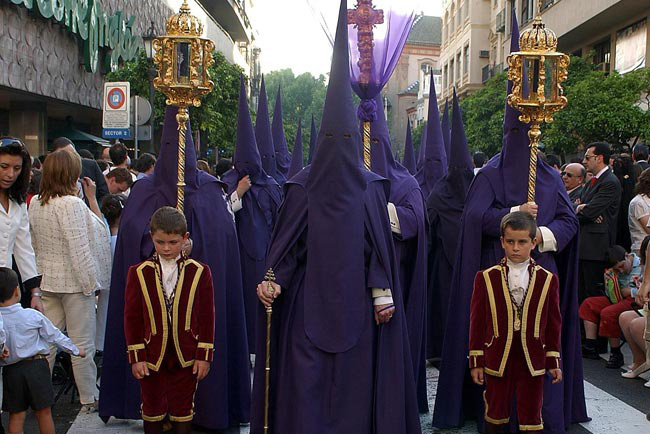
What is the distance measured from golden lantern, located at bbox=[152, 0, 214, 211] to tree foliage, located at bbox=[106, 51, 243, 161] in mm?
11684

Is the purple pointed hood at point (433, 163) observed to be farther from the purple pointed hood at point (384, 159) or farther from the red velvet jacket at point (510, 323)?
the red velvet jacket at point (510, 323)

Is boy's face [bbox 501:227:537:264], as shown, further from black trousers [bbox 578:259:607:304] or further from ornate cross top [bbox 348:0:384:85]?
black trousers [bbox 578:259:607:304]

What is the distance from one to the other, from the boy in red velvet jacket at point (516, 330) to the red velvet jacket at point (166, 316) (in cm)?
173

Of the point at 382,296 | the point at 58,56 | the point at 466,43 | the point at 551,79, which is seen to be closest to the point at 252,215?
the point at 551,79

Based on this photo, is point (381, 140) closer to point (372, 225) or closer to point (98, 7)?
point (372, 225)

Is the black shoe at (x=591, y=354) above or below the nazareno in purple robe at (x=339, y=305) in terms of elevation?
below

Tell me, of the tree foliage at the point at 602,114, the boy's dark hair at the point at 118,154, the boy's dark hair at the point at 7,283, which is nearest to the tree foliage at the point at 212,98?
the boy's dark hair at the point at 118,154

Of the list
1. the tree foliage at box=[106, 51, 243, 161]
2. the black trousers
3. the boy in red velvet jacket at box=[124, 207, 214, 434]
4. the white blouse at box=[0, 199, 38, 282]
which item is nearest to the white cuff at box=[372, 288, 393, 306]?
the boy in red velvet jacket at box=[124, 207, 214, 434]

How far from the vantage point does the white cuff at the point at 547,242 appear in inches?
239

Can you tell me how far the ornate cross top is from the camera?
Answer: 6.68 metres

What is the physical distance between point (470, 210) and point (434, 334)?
306cm

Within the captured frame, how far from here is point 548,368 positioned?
17.7 feet

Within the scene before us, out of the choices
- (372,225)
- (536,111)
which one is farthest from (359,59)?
(372,225)

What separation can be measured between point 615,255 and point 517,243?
172 inches
